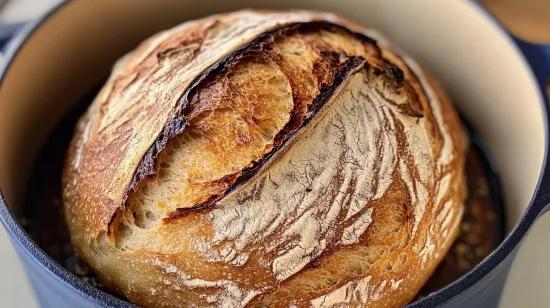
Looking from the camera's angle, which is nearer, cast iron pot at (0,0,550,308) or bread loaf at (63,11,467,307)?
bread loaf at (63,11,467,307)

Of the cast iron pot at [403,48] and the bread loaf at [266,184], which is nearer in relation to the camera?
the bread loaf at [266,184]

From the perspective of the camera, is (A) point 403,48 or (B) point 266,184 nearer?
(B) point 266,184

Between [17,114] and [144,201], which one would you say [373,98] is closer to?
[144,201]
